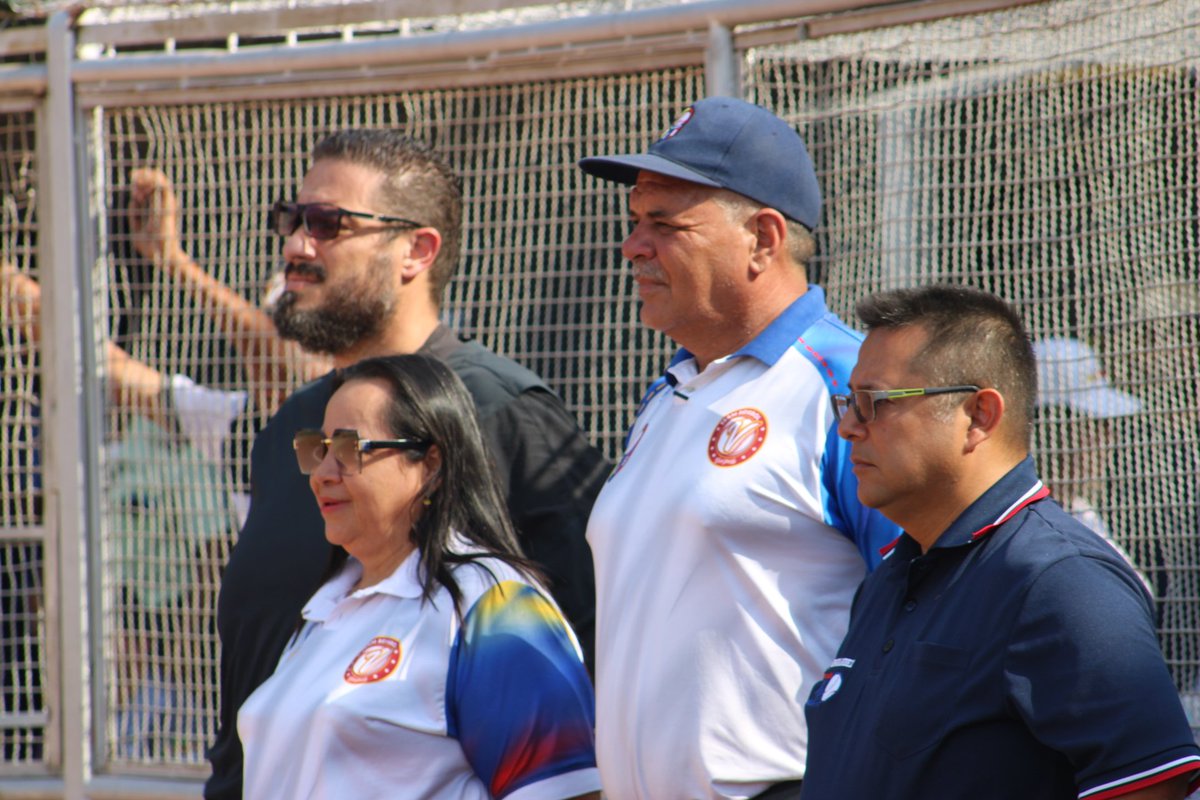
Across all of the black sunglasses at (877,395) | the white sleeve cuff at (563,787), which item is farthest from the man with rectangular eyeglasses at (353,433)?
the black sunglasses at (877,395)

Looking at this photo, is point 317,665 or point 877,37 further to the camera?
point 877,37

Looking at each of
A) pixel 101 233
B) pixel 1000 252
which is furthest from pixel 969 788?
pixel 101 233

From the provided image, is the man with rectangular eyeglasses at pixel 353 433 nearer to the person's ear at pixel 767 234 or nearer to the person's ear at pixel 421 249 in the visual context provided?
the person's ear at pixel 421 249

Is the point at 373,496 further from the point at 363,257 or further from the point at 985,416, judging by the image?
the point at 985,416

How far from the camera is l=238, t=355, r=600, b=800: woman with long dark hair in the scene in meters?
2.75

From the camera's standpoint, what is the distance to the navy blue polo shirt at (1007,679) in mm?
1886

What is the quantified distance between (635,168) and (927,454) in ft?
3.43

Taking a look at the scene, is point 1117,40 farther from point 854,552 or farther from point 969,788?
point 969,788

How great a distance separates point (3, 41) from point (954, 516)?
4013 mm

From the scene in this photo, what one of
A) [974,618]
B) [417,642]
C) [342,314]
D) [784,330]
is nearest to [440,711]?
[417,642]

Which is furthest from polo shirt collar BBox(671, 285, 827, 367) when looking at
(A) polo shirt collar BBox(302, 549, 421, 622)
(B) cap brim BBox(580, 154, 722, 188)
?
(A) polo shirt collar BBox(302, 549, 421, 622)

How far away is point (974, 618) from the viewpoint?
2061 millimetres

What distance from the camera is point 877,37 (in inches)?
151

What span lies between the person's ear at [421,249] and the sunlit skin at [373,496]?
73 cm
